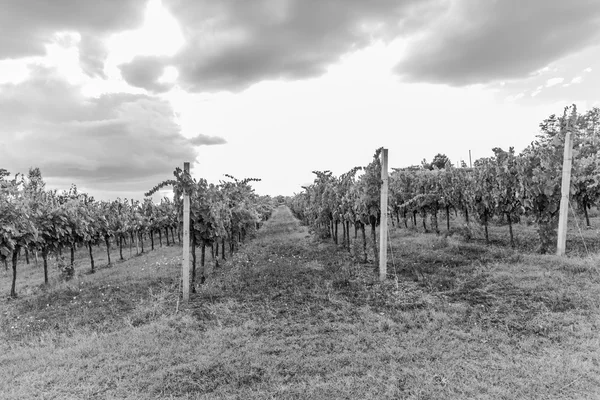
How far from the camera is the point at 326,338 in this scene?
18.9ft

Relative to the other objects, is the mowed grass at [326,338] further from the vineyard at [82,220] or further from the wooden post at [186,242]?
the vineyard at [82,220]

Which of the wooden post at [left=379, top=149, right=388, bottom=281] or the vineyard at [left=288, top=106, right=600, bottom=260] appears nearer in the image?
the wooden post at [left=379, top=149, right=388, bottom=281]

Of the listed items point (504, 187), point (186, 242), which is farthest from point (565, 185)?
point (186, 242)

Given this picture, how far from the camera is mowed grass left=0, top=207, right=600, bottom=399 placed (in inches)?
170

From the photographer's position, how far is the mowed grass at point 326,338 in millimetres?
4324

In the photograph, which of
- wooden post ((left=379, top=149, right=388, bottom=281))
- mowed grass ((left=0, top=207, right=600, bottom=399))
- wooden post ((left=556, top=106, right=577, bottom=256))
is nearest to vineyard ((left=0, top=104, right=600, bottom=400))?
mowed grass ((left=0, top=207, right=600, bottom=399))

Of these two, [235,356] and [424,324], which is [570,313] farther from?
[235,356]

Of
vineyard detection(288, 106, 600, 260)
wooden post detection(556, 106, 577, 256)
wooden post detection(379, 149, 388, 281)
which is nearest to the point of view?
wooden post detection(379, 149, 388, 281)

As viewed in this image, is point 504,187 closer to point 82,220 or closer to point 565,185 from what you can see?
point 565,185

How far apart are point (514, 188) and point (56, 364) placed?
48.1 feet

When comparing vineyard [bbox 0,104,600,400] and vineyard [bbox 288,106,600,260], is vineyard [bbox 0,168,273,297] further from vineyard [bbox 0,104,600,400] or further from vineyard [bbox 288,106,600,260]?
vineyard [bbox 288,106,600,260]

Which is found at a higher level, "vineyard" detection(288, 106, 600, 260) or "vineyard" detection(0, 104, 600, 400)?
"vineyard" detection(288, 106, 600, 260)

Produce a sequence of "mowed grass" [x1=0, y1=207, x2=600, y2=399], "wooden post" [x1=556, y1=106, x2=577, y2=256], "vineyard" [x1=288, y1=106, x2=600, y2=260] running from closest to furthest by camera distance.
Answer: "mowed grass" [x1=0, y1=207, x2=600, y2=399], "wooden post" [x1=556, y1=106, x2=577, y2=256], "vineyard" [x1=288, y1=106, x2=600, y2=260]

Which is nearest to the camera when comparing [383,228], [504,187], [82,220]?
[383,228]
